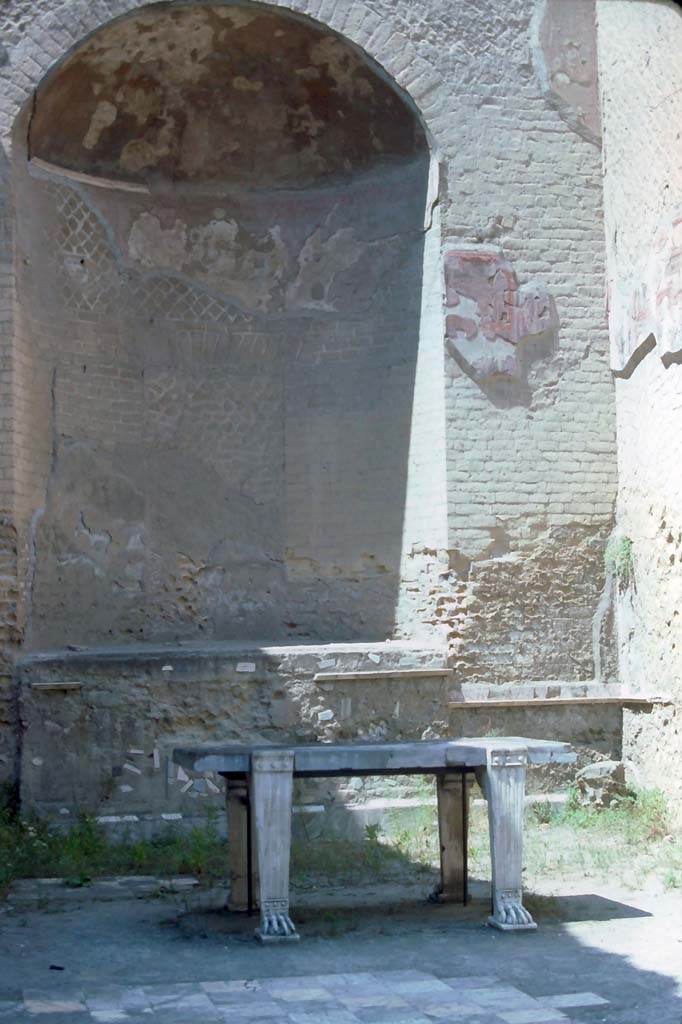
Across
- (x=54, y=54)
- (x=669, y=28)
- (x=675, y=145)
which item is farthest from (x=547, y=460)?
(x=54, y=54)

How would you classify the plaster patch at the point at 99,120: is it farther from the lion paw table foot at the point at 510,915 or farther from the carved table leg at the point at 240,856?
the lion paw table foot at the point at 510,915

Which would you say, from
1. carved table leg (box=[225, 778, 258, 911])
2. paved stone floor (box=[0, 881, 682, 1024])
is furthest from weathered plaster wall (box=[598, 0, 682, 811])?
carved table leg (box=[225, 778, 258, 911])

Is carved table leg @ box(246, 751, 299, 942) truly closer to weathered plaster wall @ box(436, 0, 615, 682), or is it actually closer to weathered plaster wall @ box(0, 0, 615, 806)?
weathered plaster wall @ box(0, 0, 615, 806)

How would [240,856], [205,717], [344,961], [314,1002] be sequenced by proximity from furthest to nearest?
[205,717], [240,856], [344,961], [314,1002]

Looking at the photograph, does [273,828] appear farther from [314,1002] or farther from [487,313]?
[487,313]

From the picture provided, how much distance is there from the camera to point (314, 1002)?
5.01 m

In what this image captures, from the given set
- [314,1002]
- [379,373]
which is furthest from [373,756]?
[379,373]

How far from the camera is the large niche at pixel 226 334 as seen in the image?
9.90 meters

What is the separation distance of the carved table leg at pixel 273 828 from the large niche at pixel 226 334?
3.85 metres

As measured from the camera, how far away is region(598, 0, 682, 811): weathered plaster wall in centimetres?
872

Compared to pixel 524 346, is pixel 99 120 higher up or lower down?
higher up

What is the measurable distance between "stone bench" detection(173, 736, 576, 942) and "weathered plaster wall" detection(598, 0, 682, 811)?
2.72m

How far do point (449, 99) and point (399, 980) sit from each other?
6.88 m

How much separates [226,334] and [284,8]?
2.58 metres
